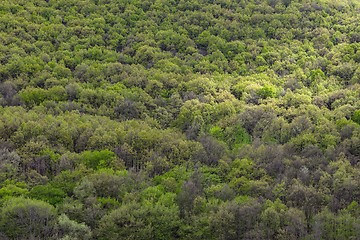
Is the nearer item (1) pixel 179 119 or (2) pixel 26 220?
(2) pixel 26 220

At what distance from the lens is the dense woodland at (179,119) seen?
3650 cm

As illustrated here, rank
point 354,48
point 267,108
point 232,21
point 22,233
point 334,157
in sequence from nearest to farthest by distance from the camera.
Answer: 1. point 22,233
2. point 334,157
3. point 267,108
4. point 354,48
5. point 232,21

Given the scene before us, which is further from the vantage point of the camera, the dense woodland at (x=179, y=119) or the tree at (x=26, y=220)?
the dense woodland at (x=179, y=119)

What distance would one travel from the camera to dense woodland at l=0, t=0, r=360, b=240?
120ft

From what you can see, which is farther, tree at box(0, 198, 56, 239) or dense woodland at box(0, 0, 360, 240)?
dense woodland at box(0, 0, 360, 240)

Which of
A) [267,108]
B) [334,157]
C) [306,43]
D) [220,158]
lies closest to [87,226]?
[220,158]

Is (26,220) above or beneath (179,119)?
above

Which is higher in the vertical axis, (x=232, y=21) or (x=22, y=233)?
(x=232, y=21)

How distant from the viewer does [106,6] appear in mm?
84188

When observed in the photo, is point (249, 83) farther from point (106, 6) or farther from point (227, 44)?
point (106, 6)

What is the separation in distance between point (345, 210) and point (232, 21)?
52.8 metres

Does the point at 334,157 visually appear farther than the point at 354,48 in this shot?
No

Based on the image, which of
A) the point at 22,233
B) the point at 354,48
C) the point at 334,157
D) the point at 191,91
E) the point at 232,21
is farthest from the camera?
the point at 232,21

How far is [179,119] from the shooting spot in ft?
193
